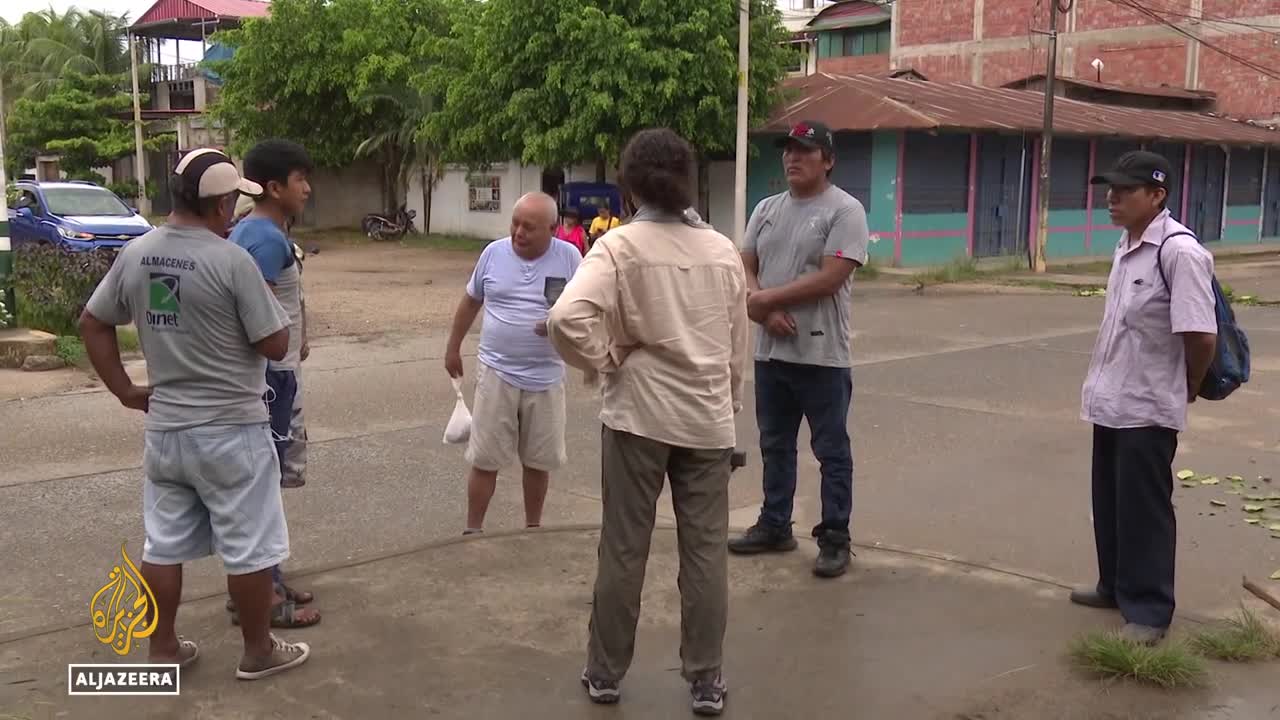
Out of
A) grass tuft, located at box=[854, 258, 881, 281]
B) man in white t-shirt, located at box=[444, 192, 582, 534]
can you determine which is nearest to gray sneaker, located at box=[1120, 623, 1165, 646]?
man in white t-shirt, located at box=[444, 192, 582, 534]

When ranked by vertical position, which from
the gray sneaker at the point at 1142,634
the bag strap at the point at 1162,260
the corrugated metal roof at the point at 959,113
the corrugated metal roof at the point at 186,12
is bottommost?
the gray sneaker at the point at 1142,634

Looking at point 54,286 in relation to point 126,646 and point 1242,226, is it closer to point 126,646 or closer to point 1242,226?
point 126,646

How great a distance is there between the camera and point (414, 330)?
14203 millimetres

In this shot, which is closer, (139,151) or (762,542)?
(762,542)

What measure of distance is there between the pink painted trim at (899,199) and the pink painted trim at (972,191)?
1.98 metres

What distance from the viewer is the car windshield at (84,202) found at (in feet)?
65.1

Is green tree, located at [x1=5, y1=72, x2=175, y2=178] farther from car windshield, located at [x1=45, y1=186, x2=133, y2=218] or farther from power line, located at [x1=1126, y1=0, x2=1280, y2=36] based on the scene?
power line, located at [x1=1126, y1=0, x2=1280, y2=36]

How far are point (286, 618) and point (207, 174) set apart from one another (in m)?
1.67

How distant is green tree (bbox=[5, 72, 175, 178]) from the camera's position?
4081cm

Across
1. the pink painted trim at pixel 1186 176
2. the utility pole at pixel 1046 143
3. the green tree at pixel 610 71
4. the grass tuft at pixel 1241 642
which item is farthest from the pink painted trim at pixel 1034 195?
the grass tuft at pixel 1241 642

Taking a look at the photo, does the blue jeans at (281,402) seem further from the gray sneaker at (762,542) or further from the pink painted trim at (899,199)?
the pink painted trim at (899,199)

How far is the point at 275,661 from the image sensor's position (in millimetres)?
3979

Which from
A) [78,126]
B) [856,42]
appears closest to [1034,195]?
[856,42]

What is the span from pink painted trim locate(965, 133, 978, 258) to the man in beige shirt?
22081mm
